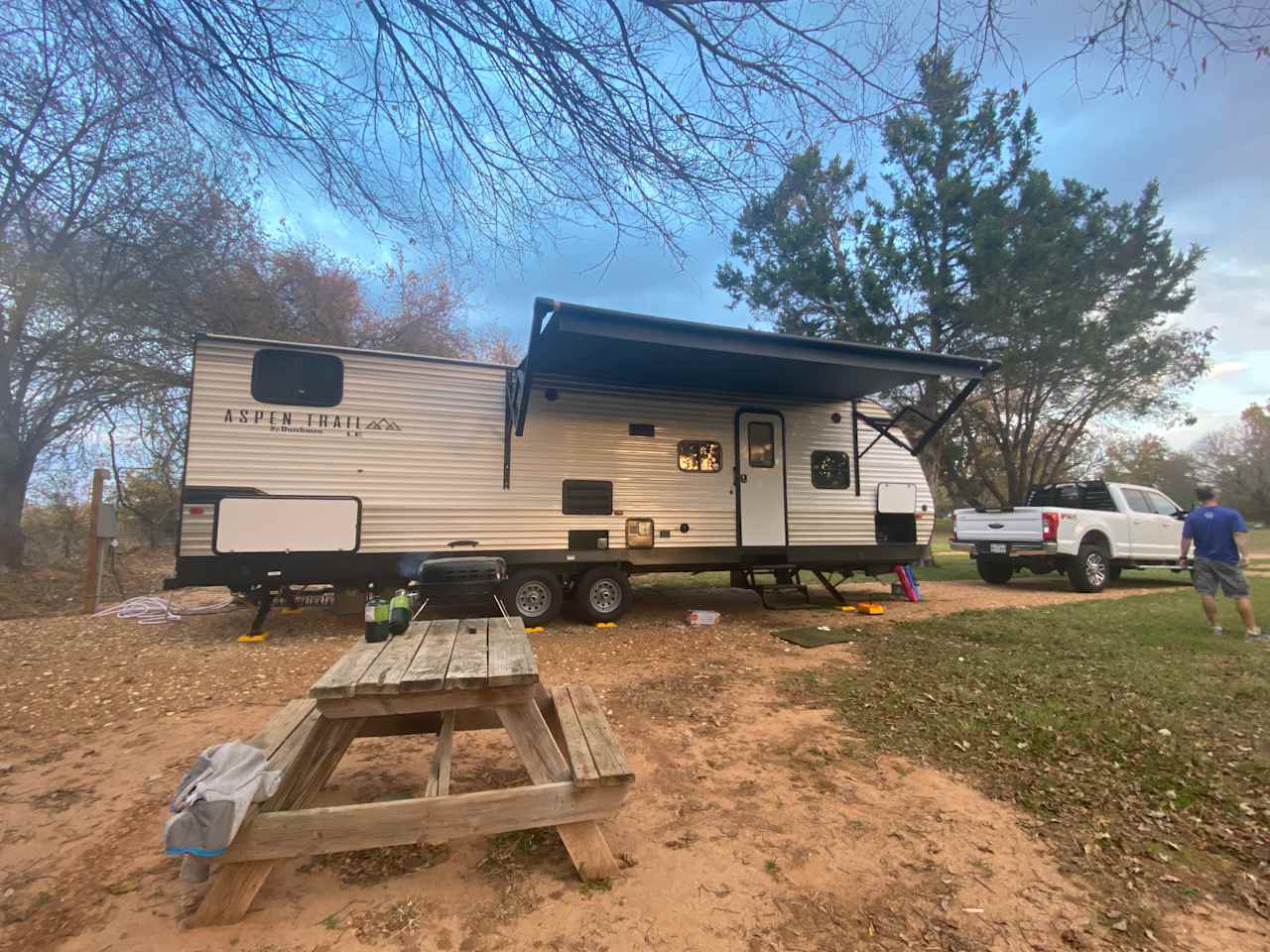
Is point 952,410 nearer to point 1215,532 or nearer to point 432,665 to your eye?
point 1215,532

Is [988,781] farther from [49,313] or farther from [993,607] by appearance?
[49,313]

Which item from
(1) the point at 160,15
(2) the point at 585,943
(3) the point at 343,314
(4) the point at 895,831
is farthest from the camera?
(3) the point at 343,314

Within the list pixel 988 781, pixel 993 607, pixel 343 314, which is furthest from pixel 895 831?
pixel 343 314

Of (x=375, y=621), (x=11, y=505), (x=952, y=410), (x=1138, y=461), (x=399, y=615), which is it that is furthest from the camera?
(x=1138, y=461)

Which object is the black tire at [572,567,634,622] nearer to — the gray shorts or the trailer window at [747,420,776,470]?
the trailer window at [747,420,776,470]

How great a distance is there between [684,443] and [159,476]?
1644 cm

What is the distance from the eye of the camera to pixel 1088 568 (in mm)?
10344

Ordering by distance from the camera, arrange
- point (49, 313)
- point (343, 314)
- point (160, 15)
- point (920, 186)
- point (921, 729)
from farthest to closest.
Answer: point (343, 314)
point (920, 186)
point (49, 313)
point (921, 729)
point (160, 15)

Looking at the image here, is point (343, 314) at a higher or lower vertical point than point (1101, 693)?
higher

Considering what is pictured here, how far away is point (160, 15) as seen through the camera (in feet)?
9.87

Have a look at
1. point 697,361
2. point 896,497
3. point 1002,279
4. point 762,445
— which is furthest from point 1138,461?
point 697,361

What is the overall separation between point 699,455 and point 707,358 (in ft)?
5.63

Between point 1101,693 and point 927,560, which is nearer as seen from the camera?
point 1101,693

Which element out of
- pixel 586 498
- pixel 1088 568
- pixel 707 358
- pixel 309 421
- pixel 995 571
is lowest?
pixel 995 571
